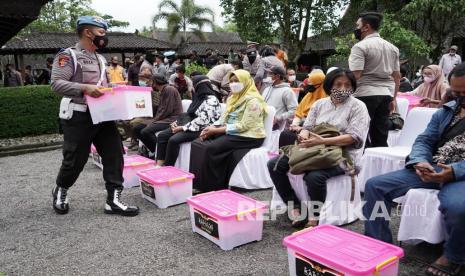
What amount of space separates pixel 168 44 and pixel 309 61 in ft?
29.0

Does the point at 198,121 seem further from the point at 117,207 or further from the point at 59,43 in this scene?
the point at 59,43

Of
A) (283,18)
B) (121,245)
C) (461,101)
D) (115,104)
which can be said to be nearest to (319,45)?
(283,18)

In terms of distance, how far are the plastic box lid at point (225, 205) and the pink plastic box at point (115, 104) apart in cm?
105

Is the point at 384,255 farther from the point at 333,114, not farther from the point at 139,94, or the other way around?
the point at 139,94

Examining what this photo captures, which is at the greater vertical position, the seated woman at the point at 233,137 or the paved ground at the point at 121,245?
the seated woman at the point at 233,137

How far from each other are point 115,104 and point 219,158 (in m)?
1.34

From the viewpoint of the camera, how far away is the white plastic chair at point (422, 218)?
2.53m

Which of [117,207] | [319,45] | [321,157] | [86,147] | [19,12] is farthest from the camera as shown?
[319,45]

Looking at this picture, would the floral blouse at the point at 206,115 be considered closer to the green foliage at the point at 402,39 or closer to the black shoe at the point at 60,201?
the black shoe at the point at 60,201

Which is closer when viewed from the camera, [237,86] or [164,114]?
[237,86]

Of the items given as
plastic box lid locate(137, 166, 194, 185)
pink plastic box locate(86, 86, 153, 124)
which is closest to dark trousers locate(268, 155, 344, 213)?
plastic box lid locate(137, 166, 194, 185)

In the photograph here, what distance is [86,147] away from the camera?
362cm

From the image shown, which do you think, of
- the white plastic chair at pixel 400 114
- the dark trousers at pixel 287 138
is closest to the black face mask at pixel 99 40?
the dark trousers at pixel 287 138

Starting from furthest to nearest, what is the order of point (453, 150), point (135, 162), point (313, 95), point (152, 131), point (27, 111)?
point (27, 111)
point (152, 131)
point (135, 162)
point (313, 95)
point (453, 150)
